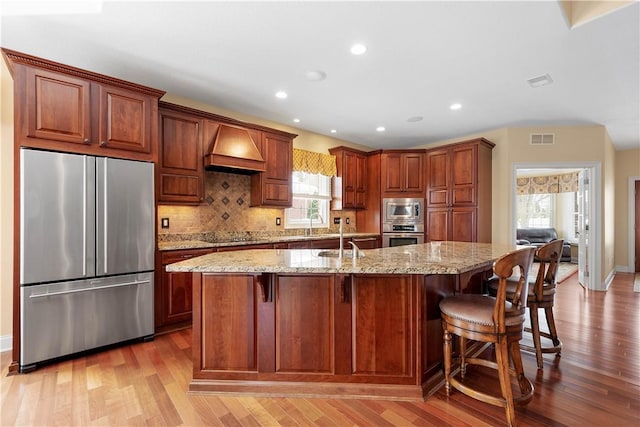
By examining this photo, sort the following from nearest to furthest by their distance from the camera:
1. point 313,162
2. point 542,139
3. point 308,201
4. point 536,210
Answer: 1. point 542,139
2. point 313,162
3. point 308,201
4. point 536,210

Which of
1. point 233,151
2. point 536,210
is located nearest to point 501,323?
point 233,151

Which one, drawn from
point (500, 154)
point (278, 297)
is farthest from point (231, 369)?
point (500, 154)

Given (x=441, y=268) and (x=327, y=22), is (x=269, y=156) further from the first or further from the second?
(x=441, y=268)

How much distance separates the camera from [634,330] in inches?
123

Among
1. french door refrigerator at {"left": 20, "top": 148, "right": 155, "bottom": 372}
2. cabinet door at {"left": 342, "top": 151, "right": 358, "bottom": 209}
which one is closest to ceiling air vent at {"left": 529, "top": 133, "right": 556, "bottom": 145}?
cabinet door at {"left": 342, "top": 151, "right": 358, "bottom": 209}

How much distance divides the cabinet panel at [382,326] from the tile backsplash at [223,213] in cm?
256

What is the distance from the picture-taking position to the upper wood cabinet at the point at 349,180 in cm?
543

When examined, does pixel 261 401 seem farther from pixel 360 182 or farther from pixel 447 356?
pixel 360 182

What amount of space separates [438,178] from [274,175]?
288 cm

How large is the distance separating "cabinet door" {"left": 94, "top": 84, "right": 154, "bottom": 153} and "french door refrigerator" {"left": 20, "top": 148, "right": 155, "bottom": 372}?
0.59 ft

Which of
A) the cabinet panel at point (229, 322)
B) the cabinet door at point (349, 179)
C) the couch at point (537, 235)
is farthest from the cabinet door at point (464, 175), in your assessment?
the couch at point (537, 235)

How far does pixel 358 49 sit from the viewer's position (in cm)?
263

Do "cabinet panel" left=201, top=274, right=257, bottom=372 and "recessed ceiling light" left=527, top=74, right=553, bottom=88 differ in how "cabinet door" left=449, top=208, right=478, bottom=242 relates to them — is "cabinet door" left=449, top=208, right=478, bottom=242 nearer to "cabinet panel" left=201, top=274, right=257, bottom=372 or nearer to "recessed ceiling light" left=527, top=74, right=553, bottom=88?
"recessed ceiling light" left=527, top=74, right=553, bottom=88

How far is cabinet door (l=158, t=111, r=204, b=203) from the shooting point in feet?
10.9
